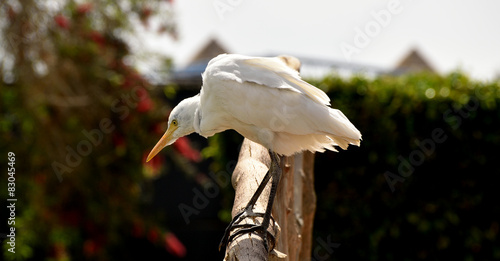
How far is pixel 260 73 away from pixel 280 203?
765 mm

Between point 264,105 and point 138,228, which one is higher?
point 138,228

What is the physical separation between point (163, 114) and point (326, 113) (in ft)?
8.52

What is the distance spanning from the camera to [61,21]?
4.86 metres

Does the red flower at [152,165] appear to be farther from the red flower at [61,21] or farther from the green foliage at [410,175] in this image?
the green foliage at [410,175]

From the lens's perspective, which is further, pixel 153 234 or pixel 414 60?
pixel 414 60

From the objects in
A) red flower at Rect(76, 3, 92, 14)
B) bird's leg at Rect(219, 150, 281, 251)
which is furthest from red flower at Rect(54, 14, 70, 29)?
bird's leg at Rect(219, 150, 281, 251)

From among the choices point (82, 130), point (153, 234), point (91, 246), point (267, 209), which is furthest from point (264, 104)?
point (91, 246)

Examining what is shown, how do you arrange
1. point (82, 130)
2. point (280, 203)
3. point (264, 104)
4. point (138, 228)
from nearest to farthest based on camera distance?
point (264, 104), point (280, 203), point (82, 130), point (138, 228)

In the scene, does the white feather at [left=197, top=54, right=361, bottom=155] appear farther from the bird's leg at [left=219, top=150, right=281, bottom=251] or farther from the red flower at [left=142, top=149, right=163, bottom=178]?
the red flower at [left=142, top=149, right=163, bottom=178]

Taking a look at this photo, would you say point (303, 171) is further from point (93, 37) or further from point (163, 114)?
point (93, 37)

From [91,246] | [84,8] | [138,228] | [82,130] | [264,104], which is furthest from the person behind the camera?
[138,228]

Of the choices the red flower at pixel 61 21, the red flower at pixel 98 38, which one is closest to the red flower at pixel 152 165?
the red flower at pixel 98 38

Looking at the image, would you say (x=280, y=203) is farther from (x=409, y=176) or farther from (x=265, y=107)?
(x=409, y=176)

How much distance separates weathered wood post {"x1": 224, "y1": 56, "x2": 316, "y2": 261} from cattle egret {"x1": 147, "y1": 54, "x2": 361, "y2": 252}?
10 centimetres
